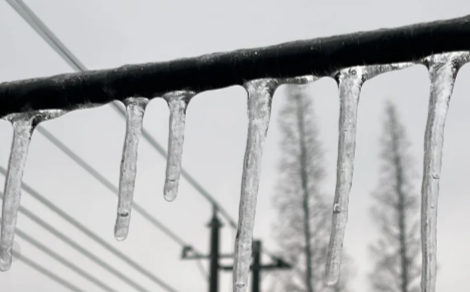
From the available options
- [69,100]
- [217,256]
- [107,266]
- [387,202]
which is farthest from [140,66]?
[387,202]

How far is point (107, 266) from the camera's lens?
7.71 meters

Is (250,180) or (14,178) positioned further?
(14,178)

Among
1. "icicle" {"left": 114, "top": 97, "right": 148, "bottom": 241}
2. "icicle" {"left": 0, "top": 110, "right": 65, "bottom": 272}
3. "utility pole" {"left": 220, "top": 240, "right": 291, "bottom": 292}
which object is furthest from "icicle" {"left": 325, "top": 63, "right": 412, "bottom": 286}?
"utility pole" {"left": 220, "top": 240, "right": 291, "bottom": 292}

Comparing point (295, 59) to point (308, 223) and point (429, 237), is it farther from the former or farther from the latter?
point (308, 223)

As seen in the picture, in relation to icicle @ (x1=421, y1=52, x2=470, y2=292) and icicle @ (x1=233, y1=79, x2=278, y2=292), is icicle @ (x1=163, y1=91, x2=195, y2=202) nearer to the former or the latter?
icicle @ (x1=233, y1=79, x2=278, y2=292)

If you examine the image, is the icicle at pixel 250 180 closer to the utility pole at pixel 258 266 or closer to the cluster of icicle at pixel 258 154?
the cluster of icicle at pixel 258 154

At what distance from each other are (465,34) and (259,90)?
0.33m

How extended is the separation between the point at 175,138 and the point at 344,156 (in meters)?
0.32

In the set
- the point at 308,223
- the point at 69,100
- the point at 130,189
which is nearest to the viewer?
the point at 69,100

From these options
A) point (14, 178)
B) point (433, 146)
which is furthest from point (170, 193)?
point (433, 146)

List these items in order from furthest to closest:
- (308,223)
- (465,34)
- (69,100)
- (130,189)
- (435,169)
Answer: (308,223), (130,189), (69,100), (435,169), (465,34)

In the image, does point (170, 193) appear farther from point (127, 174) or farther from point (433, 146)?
point (433, 146)

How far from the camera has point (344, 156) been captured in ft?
3.67

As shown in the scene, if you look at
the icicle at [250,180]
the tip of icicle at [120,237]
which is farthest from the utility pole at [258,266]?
the icicle at [250,180]
